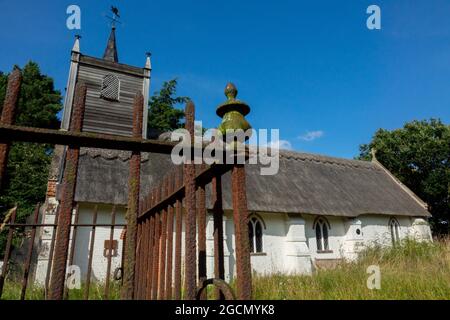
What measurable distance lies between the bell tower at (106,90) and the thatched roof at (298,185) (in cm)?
375

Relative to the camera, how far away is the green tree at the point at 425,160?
2662 cm

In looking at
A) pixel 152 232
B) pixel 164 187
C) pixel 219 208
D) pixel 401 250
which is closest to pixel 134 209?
pixel 219 208

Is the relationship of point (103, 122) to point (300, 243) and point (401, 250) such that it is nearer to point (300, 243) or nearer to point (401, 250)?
point (300, 243)

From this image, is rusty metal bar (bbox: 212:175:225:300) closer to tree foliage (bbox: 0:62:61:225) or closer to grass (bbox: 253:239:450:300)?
grass (bbox: 253:239:450:300)

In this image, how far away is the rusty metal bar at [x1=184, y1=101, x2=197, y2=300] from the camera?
1754 millimetres

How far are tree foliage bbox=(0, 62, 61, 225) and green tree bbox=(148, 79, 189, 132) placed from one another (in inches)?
349

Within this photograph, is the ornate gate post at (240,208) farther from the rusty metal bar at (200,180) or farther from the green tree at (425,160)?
the green tree at (425,160)

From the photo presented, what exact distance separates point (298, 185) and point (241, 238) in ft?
52.1

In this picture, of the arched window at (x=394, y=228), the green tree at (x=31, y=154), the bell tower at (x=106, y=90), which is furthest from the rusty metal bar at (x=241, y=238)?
the arched window at (x=394, y=228)

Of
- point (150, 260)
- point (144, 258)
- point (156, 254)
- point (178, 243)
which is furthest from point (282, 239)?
point (178, 243)

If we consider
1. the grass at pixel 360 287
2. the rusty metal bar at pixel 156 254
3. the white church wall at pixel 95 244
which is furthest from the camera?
the white church wall at pixel 95 244

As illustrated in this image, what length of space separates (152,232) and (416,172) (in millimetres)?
31696

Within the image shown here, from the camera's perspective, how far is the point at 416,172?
28.5m
